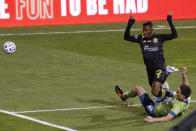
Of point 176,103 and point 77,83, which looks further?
point 77,83

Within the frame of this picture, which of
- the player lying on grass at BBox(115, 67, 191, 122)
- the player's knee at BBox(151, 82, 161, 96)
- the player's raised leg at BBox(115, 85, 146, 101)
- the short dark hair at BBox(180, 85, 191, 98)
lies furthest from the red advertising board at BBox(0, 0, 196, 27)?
the short dark hair at BBox(180, 85, 191, 98)

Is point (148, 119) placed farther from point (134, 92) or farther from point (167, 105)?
point (134, 92)

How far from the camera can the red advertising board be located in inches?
1209

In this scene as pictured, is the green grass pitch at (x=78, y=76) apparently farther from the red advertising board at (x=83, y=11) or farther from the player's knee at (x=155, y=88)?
the red advertising board at (x=83, y=11)

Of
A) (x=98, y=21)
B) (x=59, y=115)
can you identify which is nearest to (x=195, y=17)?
(x=98, y=21)

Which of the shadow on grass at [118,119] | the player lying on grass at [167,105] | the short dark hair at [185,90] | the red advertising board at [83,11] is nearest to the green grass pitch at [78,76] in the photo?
the shadow on grass at [118,119]

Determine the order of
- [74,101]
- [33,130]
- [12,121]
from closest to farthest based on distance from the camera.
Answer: [33,130] → [12,121] → [74,101]

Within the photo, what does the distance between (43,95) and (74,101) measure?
1164 mm

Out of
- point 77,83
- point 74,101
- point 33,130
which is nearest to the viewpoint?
point 33,130

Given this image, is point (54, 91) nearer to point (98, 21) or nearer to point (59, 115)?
point (59, 115)

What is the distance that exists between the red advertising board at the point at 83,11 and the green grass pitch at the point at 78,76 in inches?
39.9

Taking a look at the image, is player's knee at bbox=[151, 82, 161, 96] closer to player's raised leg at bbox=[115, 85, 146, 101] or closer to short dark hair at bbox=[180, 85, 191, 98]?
player's raised leg at bbox=[115, 85, 146, 101]

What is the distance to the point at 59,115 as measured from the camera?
1225 cm

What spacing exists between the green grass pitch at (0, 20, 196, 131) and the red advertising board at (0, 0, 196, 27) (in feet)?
3.33
